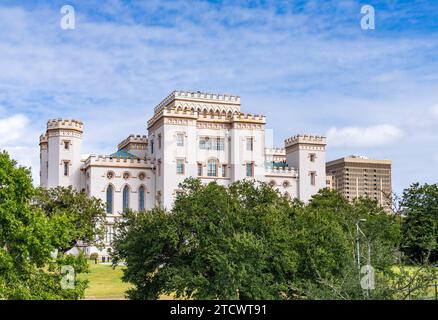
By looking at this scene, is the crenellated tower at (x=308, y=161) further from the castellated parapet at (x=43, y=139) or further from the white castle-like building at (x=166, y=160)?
the castellated parapet at (x=43, y=139)

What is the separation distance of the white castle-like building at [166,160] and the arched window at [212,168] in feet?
0.39

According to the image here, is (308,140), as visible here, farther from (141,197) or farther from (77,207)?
(77,207)

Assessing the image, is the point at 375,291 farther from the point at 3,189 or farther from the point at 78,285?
the point at 3,189

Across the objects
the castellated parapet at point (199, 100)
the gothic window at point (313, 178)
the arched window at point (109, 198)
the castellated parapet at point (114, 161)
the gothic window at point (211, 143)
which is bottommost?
the arched window at point (109, 198)

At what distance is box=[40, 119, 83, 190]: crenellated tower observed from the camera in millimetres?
71438

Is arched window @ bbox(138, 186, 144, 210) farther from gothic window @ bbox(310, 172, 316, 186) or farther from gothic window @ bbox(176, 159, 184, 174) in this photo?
gothic window @ bbox(310, 172, 316, 186)

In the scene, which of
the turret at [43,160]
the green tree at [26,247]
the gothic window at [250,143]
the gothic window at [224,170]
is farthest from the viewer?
the turret at [43,160]

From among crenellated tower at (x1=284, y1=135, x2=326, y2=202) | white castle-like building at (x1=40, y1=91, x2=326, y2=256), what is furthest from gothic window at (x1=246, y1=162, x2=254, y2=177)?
crenellated tower at (x1=284, y1=135, x2=326, y2=202)

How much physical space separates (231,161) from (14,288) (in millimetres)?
52633

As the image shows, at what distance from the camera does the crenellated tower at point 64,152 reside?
71.4m

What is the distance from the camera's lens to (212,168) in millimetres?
72875

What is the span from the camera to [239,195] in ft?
120

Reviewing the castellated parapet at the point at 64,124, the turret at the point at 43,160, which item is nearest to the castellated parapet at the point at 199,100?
the castellated parapet at the point at 64,124

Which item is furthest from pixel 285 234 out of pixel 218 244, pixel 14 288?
pixel 14 288
